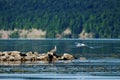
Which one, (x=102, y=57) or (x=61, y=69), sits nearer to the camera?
(x=61, y=69)

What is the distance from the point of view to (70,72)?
76.4 meters

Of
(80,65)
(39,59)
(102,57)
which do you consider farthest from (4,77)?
(102,57)

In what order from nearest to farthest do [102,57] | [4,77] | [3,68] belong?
[4,77] → [3,68] → [102,57]

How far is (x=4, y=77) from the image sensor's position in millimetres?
71438

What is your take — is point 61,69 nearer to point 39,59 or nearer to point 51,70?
point 51,70

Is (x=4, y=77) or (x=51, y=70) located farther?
(x=51, y=70)

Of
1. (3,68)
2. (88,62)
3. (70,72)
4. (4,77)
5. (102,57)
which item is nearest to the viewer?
(4,77)

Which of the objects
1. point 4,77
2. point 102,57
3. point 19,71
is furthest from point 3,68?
point 102,57

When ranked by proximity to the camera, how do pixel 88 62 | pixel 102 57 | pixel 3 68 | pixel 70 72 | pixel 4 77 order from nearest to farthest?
pixel 4 77 < pixel 70 72 < pixel 3 68 < pixel 88 62 < pixel 102 57

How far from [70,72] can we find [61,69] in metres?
3.85

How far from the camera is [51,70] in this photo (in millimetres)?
79250

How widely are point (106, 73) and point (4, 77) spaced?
32.9 feet

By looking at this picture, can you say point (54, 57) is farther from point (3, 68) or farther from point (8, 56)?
point (3, 68)

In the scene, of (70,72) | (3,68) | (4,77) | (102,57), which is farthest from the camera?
(102,57)
